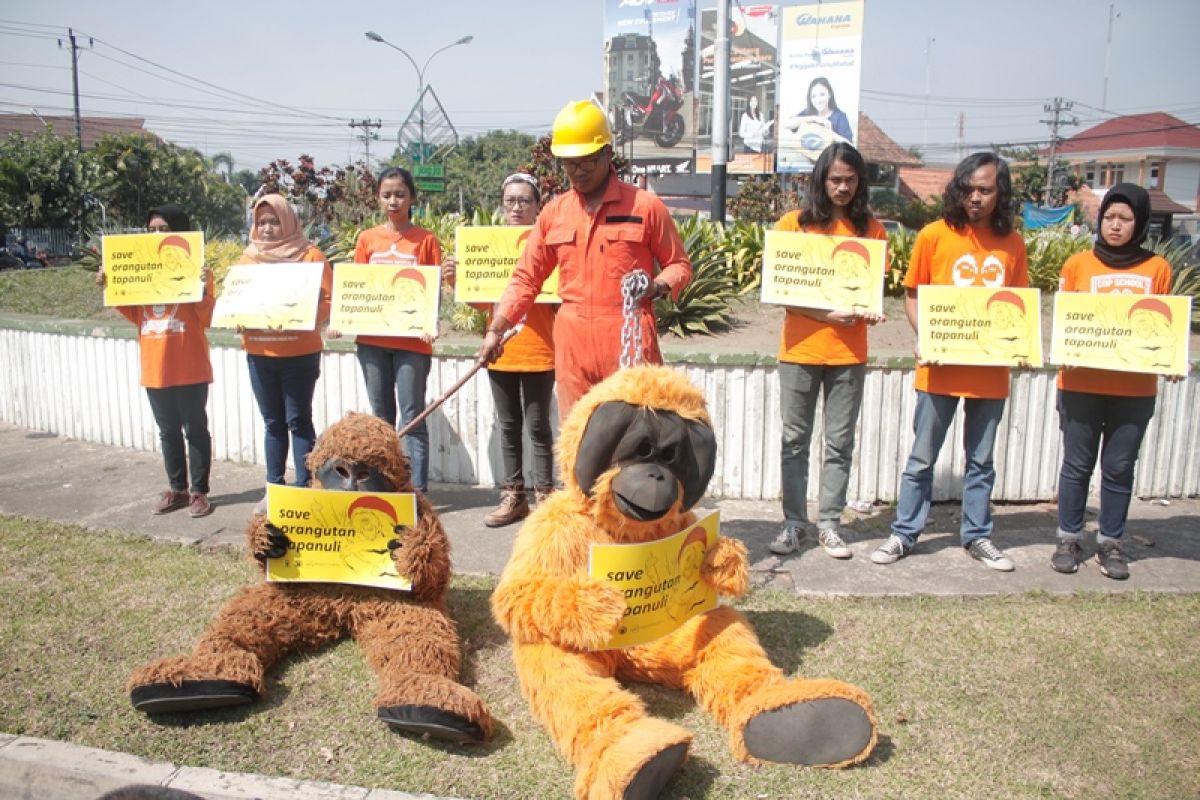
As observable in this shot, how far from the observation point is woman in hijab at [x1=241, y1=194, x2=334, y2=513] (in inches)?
209

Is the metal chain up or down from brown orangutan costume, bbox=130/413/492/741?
up

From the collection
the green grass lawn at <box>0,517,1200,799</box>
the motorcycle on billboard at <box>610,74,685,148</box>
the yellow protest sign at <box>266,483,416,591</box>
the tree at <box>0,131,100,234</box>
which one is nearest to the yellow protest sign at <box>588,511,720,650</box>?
the green grass lawn at <box>0,517,1200,799</box>

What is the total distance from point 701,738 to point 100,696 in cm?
235

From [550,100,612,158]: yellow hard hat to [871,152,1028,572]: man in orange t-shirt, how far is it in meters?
2.02

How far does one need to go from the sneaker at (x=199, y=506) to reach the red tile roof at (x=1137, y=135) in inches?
2903

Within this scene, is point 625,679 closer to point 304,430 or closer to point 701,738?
point 701,738

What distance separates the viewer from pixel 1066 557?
4.77 m

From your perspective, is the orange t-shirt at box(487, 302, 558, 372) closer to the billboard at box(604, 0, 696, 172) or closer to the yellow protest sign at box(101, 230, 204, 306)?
the yellow protest sign at box(101, 230, 204, 306)

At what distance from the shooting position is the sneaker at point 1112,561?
4.66 metres

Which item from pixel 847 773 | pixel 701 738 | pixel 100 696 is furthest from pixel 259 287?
pixel 847 773

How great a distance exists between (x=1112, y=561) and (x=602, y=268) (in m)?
3.23

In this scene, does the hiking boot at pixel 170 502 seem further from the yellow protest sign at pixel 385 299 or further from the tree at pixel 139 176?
the tree at pixel 139 176

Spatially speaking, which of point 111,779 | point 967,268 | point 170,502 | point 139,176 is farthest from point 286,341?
point 139,176

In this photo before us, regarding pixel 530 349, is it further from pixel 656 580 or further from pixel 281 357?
pixel 656 580
